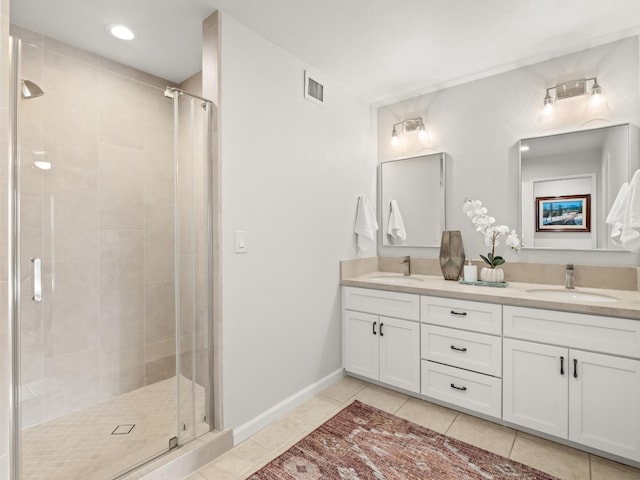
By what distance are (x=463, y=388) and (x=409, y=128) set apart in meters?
2.14

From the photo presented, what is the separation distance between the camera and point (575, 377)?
1754mm

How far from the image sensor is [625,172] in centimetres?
207

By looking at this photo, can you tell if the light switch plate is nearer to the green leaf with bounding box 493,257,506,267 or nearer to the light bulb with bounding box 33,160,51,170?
the light bulb with bounding box 33,160,51,170

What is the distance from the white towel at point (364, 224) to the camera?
2836mm

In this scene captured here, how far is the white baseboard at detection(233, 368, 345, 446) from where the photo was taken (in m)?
→ 1.93

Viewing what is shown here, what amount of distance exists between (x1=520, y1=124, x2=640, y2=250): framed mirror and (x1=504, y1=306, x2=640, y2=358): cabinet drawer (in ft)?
2.34

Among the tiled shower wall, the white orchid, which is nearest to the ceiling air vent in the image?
the tiled shower wall

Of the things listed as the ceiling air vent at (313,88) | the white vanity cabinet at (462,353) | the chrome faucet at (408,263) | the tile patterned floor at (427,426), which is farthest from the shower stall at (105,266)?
the chrome faucet at (408,263)

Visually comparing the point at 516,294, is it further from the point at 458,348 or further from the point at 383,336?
the point at 383,336

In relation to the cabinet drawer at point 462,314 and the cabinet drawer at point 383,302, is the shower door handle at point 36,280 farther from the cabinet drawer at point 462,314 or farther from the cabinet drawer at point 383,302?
the cabinet drawer at point 462,314

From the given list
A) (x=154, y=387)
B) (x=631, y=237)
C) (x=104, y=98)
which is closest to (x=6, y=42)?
(x=104, y=98)

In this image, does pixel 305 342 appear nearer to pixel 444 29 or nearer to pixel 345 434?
pixel 345 434

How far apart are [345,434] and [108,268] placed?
1.91m

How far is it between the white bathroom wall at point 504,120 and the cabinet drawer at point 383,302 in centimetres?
68
